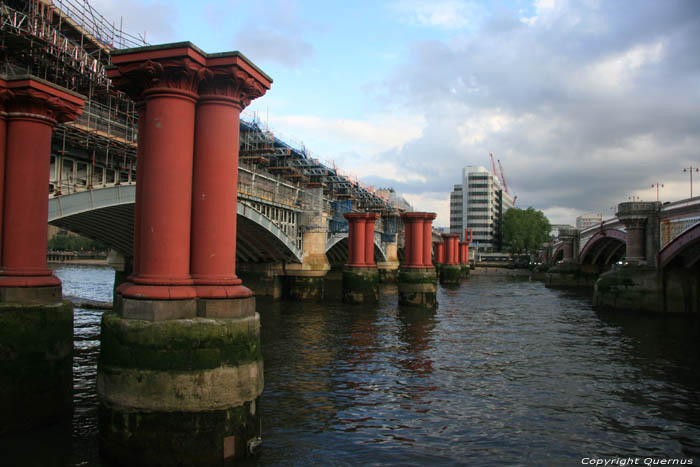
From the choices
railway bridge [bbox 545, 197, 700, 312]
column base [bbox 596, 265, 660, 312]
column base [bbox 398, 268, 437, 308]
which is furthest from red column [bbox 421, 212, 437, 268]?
railway bridge [bbox 545, 197, 700, 312]

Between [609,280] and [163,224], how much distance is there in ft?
99.9

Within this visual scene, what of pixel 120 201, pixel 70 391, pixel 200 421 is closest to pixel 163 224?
pixel 200 421

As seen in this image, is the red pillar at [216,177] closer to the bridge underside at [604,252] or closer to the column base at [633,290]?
the column base at [633,290]

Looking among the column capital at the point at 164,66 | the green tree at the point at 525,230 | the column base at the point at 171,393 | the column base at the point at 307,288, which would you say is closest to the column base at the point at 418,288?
the column base at the point at 307,288

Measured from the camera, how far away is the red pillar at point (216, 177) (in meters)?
6.60

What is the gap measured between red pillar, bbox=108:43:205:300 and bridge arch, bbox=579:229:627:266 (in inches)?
1596

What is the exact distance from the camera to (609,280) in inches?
1210

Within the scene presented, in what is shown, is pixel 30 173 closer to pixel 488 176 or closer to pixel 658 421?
pixel 658 421

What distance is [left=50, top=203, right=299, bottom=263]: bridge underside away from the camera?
20944 millimetres

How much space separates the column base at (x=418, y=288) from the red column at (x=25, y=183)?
22.8 m

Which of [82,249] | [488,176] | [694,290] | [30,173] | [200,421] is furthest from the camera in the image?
[488,176]

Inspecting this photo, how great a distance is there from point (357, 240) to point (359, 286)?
2929 mm

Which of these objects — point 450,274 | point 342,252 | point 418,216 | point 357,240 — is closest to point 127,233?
point 357,240

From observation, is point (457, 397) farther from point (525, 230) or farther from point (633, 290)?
point (525, 230)
